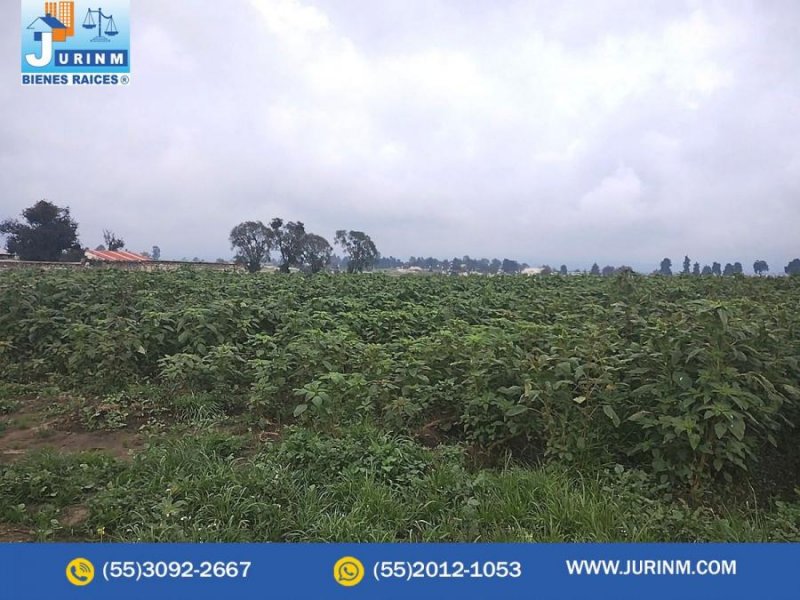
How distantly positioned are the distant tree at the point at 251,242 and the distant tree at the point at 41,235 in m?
12.7

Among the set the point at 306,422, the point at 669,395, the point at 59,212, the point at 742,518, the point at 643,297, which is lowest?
the point at 742,518

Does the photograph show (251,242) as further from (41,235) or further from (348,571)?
(348,571)

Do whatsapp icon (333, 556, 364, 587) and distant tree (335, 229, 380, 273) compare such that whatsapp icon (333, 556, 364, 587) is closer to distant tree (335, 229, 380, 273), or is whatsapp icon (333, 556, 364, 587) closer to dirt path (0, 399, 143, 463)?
dirt path (0, 399, 143, 463)

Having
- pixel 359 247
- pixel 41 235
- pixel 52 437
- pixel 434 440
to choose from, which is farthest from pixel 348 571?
pixel 41 235

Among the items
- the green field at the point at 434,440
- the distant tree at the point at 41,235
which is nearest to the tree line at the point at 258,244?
the distant tree at the point at 41,235

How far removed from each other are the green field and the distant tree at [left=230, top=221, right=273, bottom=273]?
71.0ft

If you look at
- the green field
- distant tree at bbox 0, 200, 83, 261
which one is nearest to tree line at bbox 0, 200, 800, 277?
distant tree at bbox 0, 200, 83, 261

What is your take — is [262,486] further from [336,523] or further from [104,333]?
[104,333]

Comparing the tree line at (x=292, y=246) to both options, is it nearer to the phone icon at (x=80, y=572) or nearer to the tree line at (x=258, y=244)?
the tree line at (x=258, y=244)

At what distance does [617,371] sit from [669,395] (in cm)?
46

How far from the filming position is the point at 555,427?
3.52 meters

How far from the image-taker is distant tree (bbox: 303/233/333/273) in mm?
26500

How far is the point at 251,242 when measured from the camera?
27.1 m

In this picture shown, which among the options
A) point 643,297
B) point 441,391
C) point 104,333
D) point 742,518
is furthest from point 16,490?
point 643,297
